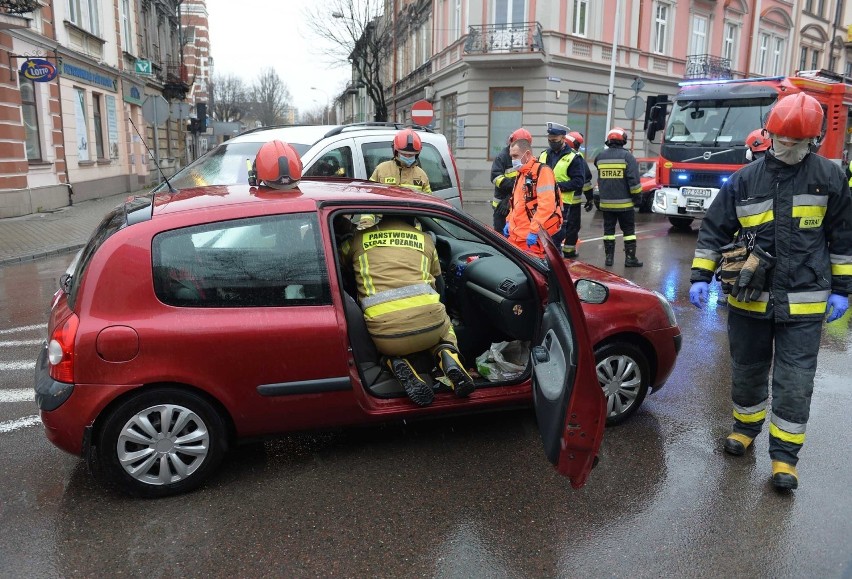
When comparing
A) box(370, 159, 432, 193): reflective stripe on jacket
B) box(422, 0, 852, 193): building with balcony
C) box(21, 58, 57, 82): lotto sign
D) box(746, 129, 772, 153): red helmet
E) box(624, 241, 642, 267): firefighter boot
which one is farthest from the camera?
box(422, 0, 852, 193): building with balcony

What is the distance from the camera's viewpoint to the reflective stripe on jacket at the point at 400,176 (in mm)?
6859

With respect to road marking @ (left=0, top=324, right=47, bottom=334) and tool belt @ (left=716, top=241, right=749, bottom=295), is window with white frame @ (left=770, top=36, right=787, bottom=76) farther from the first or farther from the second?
road marking @ (left=0, top=324, right=47, bottom=334)

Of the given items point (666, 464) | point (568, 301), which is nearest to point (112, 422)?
point (568, 301)

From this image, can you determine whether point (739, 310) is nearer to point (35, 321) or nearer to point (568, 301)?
point (568, 301)

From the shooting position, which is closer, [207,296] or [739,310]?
[207,296]

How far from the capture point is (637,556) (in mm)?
2938

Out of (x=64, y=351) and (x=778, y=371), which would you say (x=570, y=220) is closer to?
(x=778, y=371)

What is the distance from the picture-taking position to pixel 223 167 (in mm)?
8211

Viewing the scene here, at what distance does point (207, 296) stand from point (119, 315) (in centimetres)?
41

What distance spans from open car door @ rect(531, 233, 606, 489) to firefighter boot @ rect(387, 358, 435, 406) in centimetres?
81

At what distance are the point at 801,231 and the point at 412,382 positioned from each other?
2.21 metres

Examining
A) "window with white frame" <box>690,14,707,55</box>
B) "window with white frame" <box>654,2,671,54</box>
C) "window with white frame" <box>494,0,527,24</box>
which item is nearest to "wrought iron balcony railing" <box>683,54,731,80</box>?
"window with white frame" <box>690,14,707,55</box>

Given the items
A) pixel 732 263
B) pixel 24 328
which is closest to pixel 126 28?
pixel 24 328

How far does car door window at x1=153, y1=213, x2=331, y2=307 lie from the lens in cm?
330
